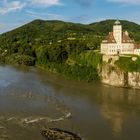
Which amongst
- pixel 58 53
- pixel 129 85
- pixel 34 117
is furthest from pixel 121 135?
pixel 58 53

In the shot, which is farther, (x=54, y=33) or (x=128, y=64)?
(x=54, y=33)

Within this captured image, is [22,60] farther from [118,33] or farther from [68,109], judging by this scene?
[68,109]

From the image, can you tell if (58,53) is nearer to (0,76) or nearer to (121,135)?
(0,76)

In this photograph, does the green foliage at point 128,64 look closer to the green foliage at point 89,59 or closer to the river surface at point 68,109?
the river surface at point 68,109

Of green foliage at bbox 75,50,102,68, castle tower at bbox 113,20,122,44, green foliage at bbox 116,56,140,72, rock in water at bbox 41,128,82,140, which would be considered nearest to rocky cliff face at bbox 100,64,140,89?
green foliage at bbox 116,56,140,72

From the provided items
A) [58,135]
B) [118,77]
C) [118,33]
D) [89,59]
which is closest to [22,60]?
[89,59]

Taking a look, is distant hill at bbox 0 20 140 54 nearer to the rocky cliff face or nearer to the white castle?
the white castle
